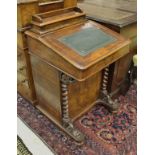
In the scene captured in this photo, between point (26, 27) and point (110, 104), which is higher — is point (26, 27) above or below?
above

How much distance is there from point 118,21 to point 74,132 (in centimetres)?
110

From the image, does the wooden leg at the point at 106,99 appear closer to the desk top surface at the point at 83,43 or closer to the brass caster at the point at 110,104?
the brass caster at the point at 110,104

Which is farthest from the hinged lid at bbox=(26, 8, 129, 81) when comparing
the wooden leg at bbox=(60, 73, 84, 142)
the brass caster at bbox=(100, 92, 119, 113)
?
the brass caster at bbox=(100, 92, 119, 113)

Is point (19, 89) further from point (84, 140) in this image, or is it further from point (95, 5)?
point (95, 5)

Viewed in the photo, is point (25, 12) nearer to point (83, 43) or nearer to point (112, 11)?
point (83, 43)

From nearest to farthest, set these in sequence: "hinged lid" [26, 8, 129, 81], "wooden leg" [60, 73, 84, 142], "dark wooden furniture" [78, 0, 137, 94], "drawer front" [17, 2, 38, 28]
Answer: "hinged lid" [26, 8, 129, 81] < "drawer front" [17, 2, 38, 28] < "wooden leg" [60, 73, 84, 142] < "dark wooden furniture" [78, 0, 137, 94]

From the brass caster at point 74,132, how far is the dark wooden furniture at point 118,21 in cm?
66

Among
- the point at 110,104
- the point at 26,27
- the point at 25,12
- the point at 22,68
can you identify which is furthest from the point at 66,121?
the point at 25,12

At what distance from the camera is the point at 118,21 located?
6.08 feet

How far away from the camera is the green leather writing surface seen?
141 cm

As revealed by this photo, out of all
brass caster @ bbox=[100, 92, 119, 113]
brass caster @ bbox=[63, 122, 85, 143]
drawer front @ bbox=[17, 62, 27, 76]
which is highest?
drawer front @ bbox=[17, 62, 27, 76]

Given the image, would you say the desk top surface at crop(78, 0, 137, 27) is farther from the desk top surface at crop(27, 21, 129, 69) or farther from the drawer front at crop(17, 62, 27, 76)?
the drawer front at crop(17, 62, 27, 76)

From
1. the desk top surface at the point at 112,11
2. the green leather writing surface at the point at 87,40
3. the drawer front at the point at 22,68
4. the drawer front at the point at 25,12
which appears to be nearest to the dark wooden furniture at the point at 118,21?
the desk top surface at the point at 112,11

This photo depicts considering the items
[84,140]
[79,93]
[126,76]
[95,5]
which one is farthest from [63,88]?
[95,5]
